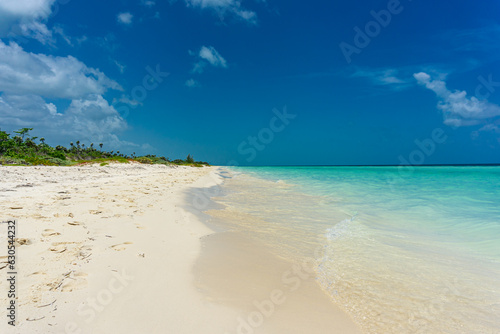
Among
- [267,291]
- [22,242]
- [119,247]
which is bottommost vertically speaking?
[267,291]

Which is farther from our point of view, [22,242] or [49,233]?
[49,233]

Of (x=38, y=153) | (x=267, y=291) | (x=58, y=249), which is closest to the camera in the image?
(x=267, y=291)

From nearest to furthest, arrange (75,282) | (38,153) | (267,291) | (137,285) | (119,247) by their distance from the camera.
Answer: (75,282) → (137,285) → (267,291) → (119,247) → (38,153)

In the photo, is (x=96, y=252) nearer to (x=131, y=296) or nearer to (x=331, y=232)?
(x=131, y=296)

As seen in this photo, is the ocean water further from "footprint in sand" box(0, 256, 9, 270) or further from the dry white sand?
"footprint in sand" box(0, 256, 9, 270)

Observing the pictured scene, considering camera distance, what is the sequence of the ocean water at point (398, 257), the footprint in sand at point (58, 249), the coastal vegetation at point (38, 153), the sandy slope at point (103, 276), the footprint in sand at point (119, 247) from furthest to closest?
the coastal vegetation at point (38, 153) < the footprint in sand at point (119, 247) < the footprint in sand at point (58, 249) < the ocean water at point (398, 257) < the sandy slope at point (103, 276)

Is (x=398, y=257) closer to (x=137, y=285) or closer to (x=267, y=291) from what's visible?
(x=267, y=291)

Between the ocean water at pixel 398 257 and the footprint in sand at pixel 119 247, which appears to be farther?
the footprint in sand at pixel 119 247

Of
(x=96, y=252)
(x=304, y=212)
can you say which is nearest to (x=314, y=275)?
(x=96, y=252)

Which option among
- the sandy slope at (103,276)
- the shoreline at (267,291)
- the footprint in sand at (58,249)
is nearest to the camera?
the sandy slope at (103,276)

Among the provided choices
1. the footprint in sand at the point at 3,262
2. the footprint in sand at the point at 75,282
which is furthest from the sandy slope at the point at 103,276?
the footprint in sand at the point at 3,262

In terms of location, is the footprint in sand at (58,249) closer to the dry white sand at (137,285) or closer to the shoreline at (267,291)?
the dry white sand at (137,285)

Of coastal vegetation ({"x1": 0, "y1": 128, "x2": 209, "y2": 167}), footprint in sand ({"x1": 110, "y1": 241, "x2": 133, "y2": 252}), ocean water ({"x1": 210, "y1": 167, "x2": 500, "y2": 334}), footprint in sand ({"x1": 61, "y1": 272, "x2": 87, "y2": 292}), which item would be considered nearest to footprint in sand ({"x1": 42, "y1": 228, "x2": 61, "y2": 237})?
footprint in sand ({"x1": 110, "y1": 241, "x2": 133, "y2": 252})

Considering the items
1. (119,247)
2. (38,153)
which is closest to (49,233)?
(119,247)
